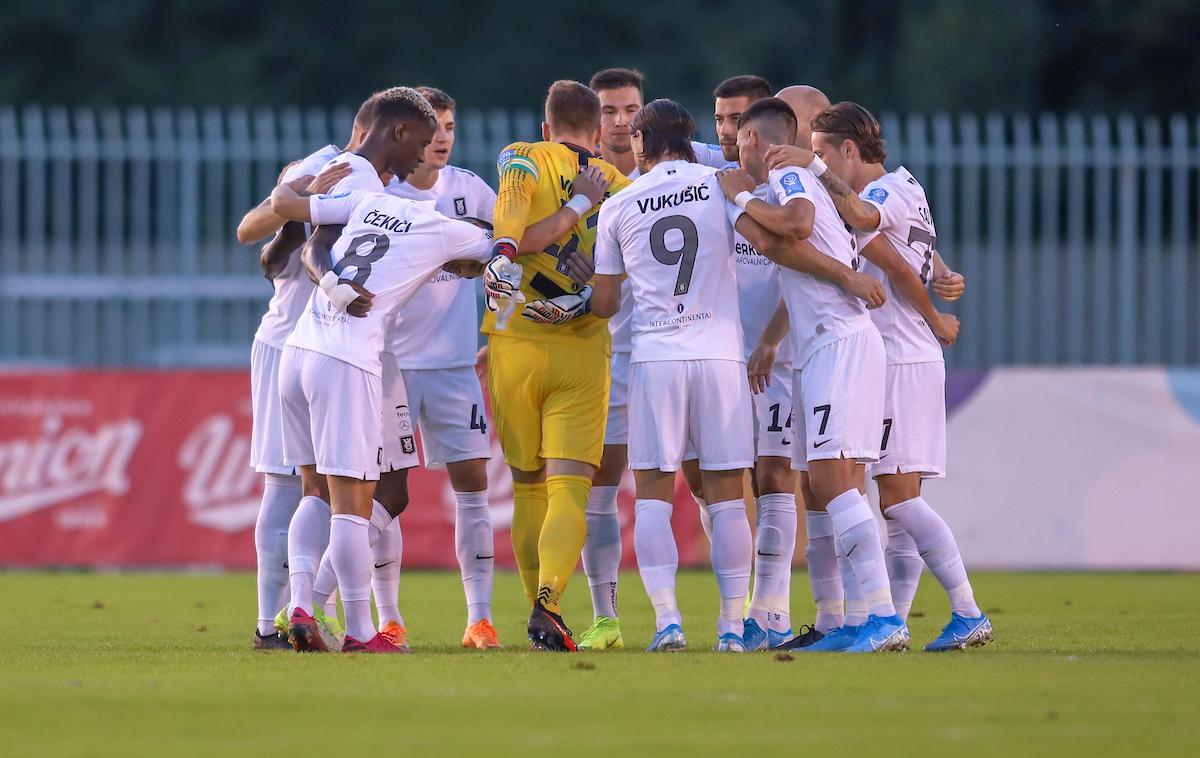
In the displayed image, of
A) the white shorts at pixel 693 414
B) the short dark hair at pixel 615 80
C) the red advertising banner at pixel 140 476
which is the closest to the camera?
the white shorts at pixel 693 414

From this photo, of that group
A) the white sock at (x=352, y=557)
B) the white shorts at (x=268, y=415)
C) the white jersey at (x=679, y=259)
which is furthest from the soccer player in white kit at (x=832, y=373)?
the white shorts at (x=268, y=415)

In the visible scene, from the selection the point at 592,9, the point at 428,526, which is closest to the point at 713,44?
the point at 592,9

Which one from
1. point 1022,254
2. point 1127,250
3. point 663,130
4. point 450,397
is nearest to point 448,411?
point 450,397

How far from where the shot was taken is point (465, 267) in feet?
26.2

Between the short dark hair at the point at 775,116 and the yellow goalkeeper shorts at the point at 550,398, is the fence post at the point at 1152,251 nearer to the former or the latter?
the short dark hair at the point at 775,116

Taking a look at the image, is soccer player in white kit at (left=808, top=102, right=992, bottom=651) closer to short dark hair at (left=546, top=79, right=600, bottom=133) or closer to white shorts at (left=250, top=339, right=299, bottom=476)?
short dark hair at (left=546, top=79, right=600, bottom=133)

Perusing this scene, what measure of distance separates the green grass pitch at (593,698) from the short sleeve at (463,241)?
1.64 metres

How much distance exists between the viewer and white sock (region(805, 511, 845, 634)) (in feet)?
27.7

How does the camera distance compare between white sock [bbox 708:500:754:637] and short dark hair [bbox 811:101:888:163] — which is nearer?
white sock [bbox 708:500:754:637]

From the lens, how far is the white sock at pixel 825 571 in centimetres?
845

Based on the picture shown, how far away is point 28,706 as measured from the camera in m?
5.98

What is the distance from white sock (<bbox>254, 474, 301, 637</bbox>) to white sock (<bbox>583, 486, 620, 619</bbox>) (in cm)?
132

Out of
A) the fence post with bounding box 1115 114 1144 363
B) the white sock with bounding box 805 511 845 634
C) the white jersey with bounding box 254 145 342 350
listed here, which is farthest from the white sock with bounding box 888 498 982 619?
the fence post with bounding box 1115 114 1144 363

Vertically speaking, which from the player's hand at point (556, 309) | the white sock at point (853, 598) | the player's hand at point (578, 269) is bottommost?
the white sock at point (853, 598)
